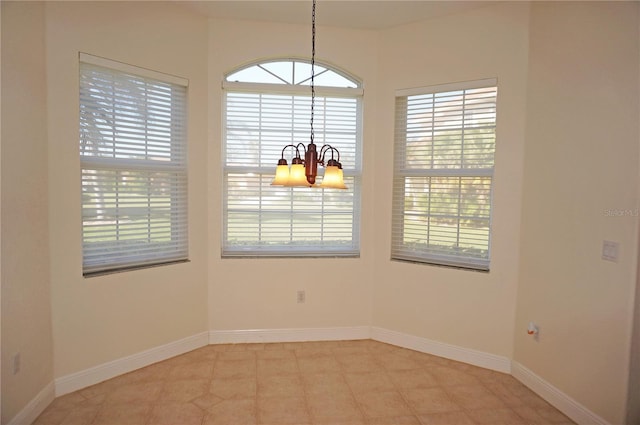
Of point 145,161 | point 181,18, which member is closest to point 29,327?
point 145,161

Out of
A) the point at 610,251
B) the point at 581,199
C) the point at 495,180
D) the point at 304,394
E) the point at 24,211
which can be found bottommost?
the point at 304,394

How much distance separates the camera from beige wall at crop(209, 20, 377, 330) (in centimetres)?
341

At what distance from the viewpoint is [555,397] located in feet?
8.45

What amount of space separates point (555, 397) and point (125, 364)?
310cm

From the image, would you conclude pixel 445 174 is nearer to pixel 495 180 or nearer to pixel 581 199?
pixel 495 180

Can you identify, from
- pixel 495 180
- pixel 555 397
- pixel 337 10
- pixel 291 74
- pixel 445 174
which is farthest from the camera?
pixel 291 74

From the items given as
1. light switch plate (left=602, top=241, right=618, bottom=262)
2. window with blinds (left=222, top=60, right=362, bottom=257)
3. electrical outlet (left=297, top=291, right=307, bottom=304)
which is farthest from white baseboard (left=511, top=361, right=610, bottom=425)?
Result: electrical outlet (left=297, top=291, right=307, bottom=304)

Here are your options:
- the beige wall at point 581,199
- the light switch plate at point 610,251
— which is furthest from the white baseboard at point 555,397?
the light switch plate at point 610,251

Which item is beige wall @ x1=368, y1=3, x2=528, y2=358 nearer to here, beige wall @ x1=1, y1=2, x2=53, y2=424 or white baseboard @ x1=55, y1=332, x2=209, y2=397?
white baseboard @ x1=55, y1=332, x2=209, y2=397

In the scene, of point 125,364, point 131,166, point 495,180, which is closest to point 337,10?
point 495,180

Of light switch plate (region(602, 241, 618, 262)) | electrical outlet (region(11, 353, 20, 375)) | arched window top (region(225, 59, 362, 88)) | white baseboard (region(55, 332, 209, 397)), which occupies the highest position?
arched window top (region(225, 59, 362, 88))

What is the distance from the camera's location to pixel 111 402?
2.54 meters

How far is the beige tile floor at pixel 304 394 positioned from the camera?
2408 millimetres

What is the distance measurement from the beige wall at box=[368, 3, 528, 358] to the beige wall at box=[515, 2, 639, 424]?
0.36ft
